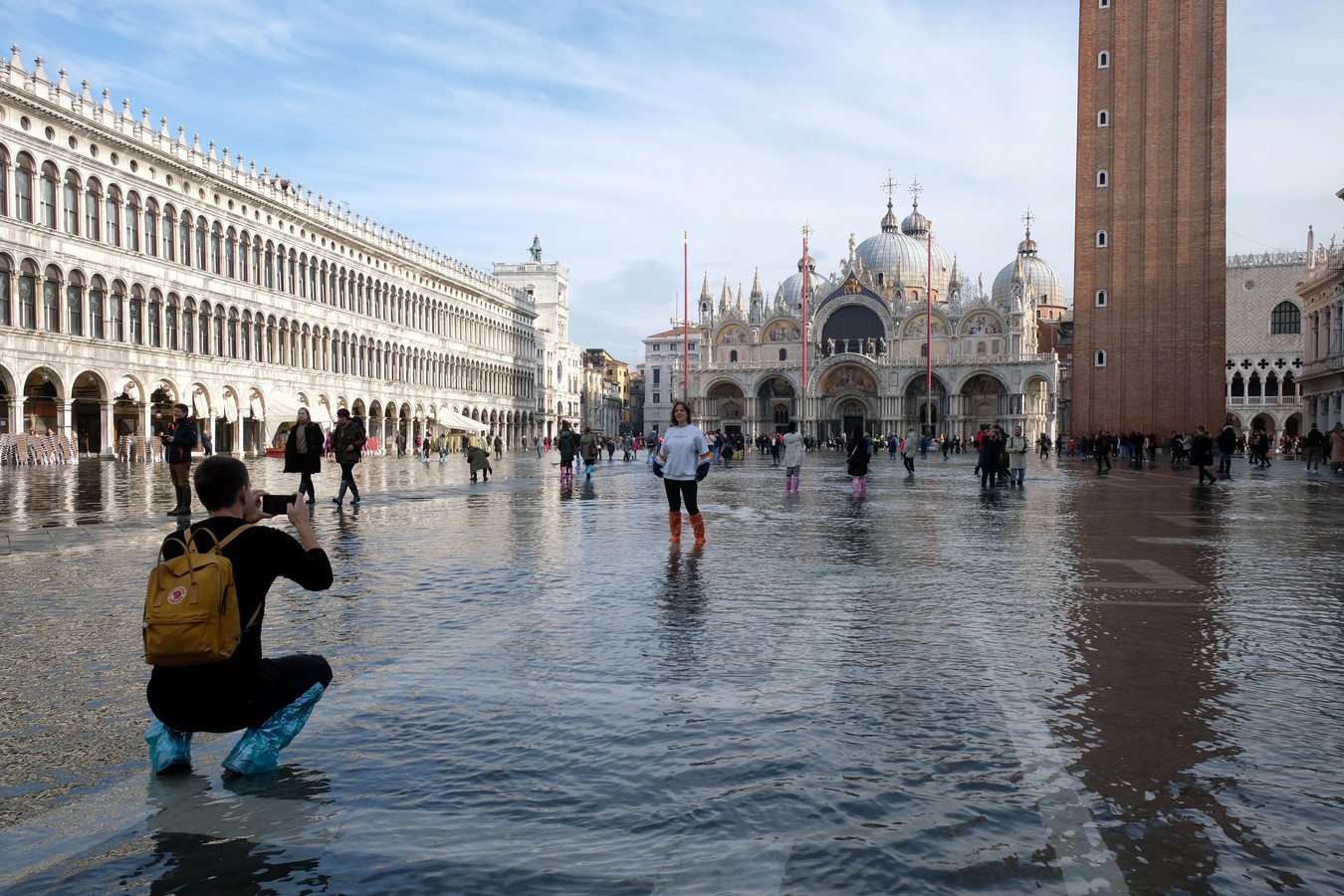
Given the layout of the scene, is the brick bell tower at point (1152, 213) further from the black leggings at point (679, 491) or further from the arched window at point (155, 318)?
the black leggings at point (679, 491)

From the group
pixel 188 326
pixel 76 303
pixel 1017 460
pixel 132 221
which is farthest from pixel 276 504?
pixel 188 326

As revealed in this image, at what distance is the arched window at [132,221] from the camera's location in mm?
40906

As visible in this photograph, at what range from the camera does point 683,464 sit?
10961 mm

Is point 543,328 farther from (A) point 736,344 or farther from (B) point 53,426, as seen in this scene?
(B) point 53,426

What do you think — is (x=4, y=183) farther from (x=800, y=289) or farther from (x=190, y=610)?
(x=800, y=289)

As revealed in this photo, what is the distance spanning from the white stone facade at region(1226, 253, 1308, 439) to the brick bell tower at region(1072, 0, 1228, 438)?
2970 centimetres

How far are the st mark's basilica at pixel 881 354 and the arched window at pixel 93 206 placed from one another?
53.6m

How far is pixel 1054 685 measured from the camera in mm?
4930

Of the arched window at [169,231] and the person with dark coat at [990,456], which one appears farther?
the arched window at [169,231]

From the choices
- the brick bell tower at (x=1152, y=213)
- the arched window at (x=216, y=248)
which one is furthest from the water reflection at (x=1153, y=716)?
the brick bell tower at (x=1152, y=213)

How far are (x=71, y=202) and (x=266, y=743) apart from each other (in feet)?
133

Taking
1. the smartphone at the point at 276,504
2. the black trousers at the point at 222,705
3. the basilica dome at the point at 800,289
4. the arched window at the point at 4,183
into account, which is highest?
the basilica dome at the point at 800,289

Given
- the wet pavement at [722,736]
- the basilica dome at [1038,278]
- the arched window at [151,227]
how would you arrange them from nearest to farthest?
the wet pavement at [722,736]
the arched window at [151,227]
the basilica dome at [1038,278]

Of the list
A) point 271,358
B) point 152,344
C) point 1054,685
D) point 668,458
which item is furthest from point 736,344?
point 1054,685
